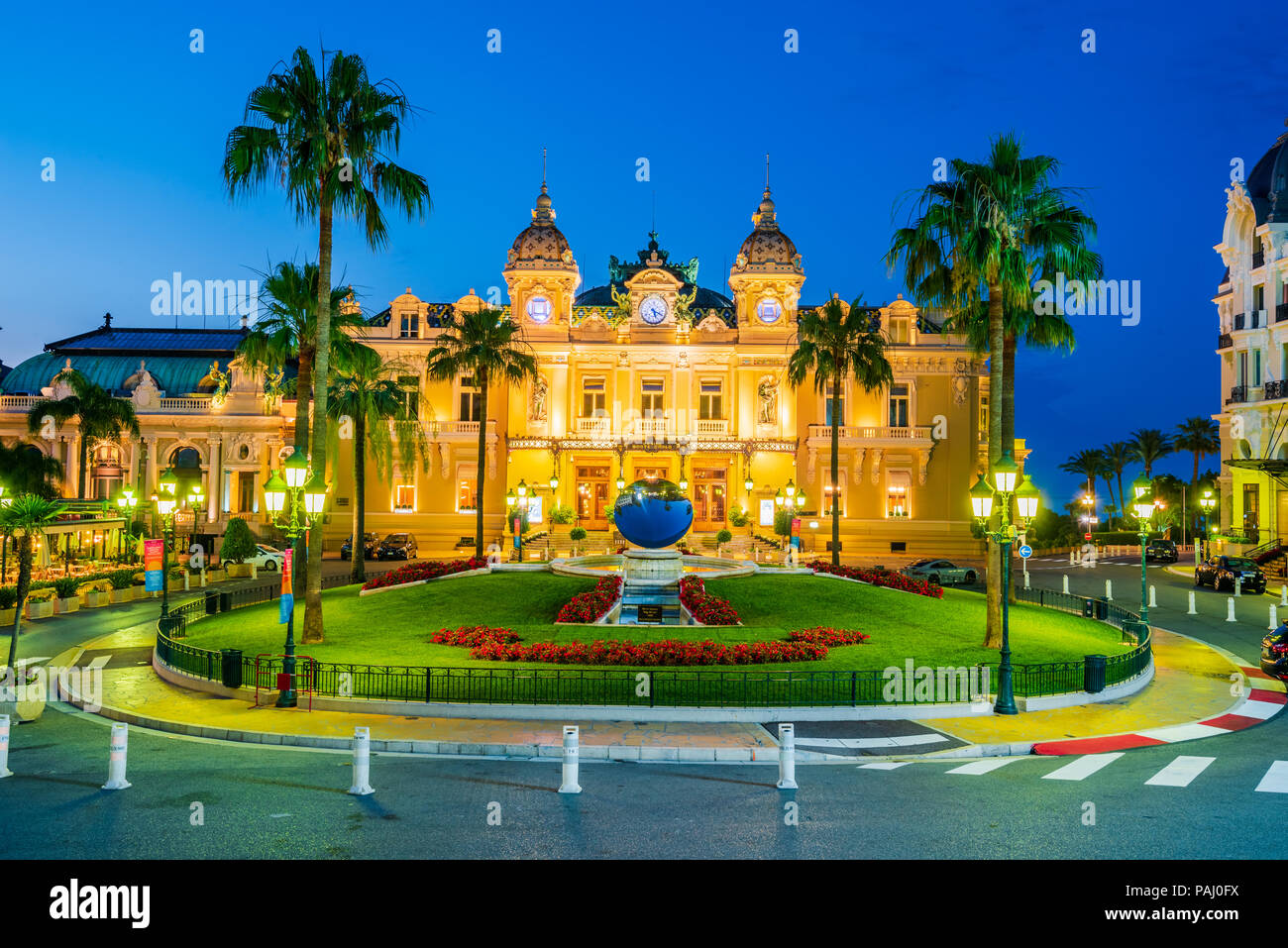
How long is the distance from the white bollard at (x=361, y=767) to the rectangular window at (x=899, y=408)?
53223 mm

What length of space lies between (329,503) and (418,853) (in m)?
52.4

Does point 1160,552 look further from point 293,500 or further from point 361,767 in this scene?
point 361,767

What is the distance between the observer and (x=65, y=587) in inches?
1335

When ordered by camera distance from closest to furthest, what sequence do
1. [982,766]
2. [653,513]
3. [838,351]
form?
[982,766] < [653,513] < [838,351]

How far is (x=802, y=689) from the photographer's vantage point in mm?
18188

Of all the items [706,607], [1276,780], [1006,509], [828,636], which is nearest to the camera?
[1276,780]

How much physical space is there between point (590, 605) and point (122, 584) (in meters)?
23.2

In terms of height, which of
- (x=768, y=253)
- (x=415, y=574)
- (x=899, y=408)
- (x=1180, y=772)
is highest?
(x=768, y=253)

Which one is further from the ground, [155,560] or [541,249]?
[541,249]

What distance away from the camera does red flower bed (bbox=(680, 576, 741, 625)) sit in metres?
26.0

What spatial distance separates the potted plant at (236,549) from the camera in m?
46.0

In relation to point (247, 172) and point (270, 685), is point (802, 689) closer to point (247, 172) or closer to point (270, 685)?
point (270, 685)

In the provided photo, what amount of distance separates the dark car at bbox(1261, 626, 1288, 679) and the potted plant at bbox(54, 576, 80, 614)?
37406 mm

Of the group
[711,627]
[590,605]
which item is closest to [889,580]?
[711,627]
